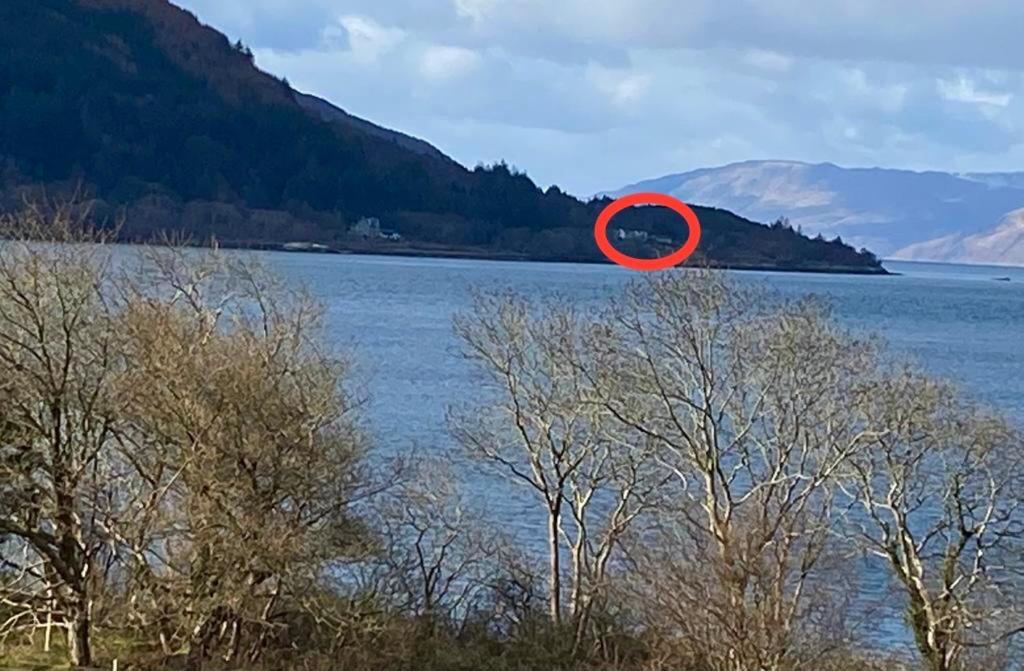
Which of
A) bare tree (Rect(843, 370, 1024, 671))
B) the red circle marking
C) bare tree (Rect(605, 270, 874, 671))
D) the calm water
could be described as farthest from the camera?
the calm water

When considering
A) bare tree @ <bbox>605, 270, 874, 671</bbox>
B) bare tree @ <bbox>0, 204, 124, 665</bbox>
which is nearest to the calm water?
bare tree @ <bbox>605, 270, 874, 671</bbox>

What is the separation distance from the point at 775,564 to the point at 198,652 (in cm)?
821

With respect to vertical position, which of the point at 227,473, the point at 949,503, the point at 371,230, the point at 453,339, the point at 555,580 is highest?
the point at 227,473

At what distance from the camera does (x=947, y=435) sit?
925 inches

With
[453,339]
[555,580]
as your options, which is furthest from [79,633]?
[453,339]

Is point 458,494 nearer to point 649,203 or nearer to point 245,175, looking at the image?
point 649,203

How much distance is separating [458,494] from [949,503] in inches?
325

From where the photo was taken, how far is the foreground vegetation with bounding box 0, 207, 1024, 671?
859 inches

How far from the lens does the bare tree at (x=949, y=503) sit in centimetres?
2331

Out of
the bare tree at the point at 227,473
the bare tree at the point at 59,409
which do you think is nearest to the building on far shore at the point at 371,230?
the bare tree at the point at 227,473

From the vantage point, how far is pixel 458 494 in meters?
27.8

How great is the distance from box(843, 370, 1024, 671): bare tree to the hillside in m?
132

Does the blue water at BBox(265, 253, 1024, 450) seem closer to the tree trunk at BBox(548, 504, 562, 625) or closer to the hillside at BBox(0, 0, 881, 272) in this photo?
the tree trunk at BBox(548, 504, 562, 625)

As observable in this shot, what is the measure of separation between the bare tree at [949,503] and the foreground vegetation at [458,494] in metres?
0.06
